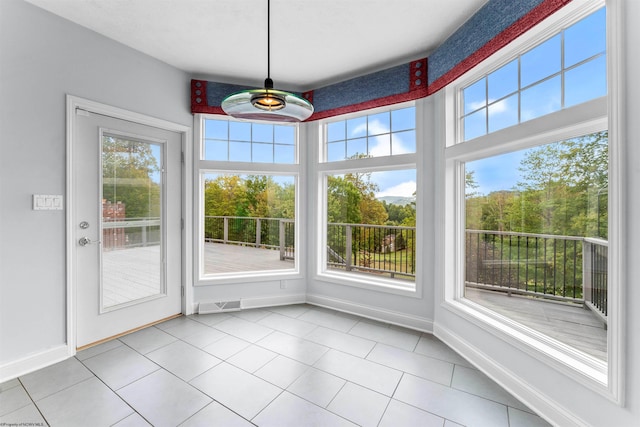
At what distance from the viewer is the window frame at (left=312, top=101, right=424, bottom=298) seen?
2.81m

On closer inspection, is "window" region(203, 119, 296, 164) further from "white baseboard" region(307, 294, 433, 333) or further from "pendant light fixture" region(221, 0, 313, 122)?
"white baseboard" region(307, 294, 433, 333)

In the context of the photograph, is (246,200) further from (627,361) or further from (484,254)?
(627,361)

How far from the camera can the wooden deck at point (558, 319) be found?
61.9 inches

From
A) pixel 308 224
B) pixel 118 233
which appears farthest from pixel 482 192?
pixel 118 233

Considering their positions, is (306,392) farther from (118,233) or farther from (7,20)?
(7,20)

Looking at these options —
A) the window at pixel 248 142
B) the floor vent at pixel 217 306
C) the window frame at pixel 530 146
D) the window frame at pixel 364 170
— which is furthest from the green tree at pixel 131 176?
the window frame at pixel 530 146

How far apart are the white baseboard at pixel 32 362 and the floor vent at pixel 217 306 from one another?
116 centimetres

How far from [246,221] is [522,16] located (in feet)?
10.1

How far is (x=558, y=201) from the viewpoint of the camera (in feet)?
5.73

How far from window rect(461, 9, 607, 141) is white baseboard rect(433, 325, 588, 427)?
1.71 m

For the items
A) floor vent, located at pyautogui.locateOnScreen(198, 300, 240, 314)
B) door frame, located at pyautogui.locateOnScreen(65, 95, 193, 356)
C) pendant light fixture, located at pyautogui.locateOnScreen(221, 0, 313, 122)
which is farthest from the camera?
floor vent, located at pyautogui.locateOnScreen(198, 300, 240, 314)

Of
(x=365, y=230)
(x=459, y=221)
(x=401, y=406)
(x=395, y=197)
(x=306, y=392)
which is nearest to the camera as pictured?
(x=401, y=406)

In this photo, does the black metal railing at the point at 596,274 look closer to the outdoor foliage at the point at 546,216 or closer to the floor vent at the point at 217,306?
the outdoor foliage at the point at 546,216

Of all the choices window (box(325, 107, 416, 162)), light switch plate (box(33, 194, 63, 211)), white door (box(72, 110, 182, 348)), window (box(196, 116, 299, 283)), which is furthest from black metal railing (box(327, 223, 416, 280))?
light switch plate (box(33, 194, 63, 211))
